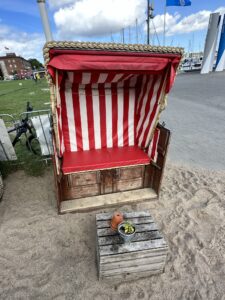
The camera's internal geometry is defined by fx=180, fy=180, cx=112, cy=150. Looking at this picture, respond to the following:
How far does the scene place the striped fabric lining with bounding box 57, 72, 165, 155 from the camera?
2.82 m

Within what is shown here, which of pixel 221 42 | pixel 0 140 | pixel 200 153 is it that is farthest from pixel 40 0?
pixel 221 42

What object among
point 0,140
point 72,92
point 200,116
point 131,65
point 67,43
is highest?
point 67,43

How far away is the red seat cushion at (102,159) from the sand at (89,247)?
0.73m

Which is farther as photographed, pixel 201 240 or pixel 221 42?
pixel 221 42

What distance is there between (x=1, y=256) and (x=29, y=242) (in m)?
0.32

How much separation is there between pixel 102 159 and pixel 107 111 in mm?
894

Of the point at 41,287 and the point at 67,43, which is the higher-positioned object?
the point at 67,43

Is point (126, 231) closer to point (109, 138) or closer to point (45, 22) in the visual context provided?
point (109, 138)

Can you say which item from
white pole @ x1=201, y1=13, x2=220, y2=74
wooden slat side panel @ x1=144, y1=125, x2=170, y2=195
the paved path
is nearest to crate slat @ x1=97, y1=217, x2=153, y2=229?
wooden slat side panel @ x1=144, y1=125, x2=170, y2=195

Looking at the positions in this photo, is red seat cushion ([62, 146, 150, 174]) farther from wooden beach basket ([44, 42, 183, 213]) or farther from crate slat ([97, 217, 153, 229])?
crate slat ([97, 217, 153, 229])

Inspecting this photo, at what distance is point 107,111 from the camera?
3.20m

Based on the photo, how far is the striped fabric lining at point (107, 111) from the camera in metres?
2.82

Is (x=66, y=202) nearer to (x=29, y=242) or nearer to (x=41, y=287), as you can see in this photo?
(x=29, y=242)

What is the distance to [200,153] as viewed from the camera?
14.5 ft
